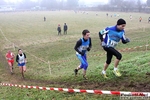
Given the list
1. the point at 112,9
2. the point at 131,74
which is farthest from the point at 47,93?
the point at 112,9

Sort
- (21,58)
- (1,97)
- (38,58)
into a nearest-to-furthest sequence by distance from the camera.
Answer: (1,97) → (21,58) → (38,58)

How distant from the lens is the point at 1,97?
935cm

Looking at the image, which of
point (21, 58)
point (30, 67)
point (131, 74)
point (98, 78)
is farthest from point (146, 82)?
point (30, 67)

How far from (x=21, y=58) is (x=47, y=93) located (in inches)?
203

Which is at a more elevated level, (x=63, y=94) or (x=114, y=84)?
(x=114, y=84)

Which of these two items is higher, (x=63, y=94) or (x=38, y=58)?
(x=63, y=94)

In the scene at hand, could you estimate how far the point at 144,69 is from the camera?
8.27m

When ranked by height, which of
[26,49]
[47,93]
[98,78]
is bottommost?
[26,49]

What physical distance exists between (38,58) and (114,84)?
41.5 ft

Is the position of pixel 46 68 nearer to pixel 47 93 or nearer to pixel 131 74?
pixel 47 93

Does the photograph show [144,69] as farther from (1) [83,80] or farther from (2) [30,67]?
(2) [30,67]

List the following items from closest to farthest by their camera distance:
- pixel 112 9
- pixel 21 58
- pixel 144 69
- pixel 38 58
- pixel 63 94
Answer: pixel 63 94 < pixel 144 69 < pixel 21 58 < pixel 38 58 < pixel 112 9

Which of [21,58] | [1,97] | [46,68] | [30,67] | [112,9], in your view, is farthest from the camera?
[112,9]

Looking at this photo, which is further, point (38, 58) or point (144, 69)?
point (38, 58)
